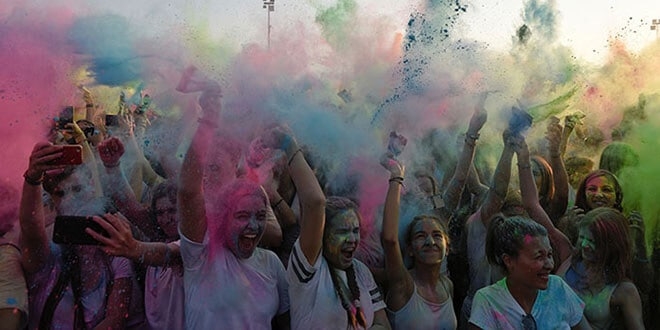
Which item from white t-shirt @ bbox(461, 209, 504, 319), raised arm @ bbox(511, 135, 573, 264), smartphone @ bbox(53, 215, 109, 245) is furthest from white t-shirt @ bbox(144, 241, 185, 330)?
raised arm @ bbox(511, 135, 573, 264)

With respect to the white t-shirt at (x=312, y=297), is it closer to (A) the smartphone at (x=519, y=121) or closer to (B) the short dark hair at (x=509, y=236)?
(B) the short dark hair at (x=509, y=236)

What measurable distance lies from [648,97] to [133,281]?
14.1ft

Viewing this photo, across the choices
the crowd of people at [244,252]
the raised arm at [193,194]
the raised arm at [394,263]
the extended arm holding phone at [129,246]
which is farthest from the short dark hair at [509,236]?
the extended arm holding phone at [129,246]

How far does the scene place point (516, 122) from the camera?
508 cm

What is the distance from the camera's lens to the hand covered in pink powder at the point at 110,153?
4.01 metres

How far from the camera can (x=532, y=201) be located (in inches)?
190

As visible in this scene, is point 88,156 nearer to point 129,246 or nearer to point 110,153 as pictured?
point 110,153

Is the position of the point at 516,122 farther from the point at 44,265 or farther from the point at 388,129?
the point at 44,265

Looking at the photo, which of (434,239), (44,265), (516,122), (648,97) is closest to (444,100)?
(516,122)

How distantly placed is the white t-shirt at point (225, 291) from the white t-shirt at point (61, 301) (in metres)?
0.44

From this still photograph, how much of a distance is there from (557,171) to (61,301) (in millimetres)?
3409

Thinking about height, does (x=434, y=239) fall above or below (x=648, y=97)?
below

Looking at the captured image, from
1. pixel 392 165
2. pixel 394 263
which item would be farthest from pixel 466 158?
pixel 394 263

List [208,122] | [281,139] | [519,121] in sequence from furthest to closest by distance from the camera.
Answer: [519,121], [281,139], [208,122]
